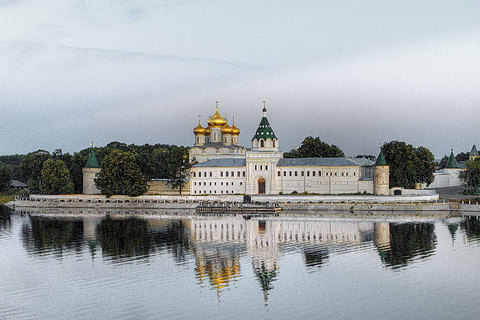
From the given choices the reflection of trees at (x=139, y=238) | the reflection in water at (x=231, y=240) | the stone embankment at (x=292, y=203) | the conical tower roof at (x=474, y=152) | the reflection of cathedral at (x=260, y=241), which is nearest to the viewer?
the reflection of cathedral at (x=260, y=241)

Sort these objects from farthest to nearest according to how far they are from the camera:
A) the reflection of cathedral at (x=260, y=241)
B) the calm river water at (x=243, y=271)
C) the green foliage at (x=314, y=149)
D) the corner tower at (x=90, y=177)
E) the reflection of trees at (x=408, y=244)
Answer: the green foliage at (x=314, y=149), the corner tower at (x=90, y=177), the reflection of trees at (x=408, y=244), the reflection of cathedral at (x=260, y=241), the calm river water at (x=243, y=271)

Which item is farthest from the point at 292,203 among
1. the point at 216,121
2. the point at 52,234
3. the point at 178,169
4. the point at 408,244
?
the point at 52,234

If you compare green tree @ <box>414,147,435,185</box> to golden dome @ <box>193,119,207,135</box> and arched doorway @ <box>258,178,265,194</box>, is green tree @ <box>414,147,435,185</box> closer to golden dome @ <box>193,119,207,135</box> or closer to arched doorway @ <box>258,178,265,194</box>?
arched doorway @ <box>258,178,265,194</box>

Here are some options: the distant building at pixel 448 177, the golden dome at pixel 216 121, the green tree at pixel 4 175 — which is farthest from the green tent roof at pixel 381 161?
the green tree at pixel 4 175

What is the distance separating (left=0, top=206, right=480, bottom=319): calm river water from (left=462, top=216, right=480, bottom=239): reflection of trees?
0.43 ft

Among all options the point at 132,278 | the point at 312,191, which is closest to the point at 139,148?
the point at 312,191

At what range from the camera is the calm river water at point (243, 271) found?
1881 centimetres

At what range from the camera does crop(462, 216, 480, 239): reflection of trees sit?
113 feet

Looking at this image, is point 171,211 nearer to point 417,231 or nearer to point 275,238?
point 275,238

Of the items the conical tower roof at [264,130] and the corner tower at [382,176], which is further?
the conical tower roof at [264,130]

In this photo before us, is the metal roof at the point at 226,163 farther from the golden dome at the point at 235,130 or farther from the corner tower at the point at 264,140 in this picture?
the golden dome at the point at 235,130

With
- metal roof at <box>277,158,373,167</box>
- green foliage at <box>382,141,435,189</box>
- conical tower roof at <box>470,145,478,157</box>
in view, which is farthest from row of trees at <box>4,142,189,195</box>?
conical tower roof at <box>470,145,478,157</box>

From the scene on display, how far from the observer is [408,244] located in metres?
31.0

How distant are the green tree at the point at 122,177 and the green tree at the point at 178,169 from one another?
3322 millimetres
